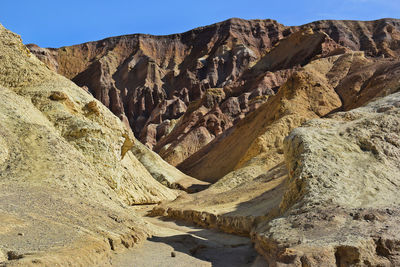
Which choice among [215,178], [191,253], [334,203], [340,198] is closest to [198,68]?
[215,178]

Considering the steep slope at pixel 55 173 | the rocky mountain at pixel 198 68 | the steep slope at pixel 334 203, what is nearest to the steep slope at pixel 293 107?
the rocky mountain at pixel 198 68

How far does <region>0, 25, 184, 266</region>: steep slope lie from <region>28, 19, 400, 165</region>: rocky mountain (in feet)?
86.7

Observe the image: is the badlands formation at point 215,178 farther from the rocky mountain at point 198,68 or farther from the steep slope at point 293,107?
the rocky mountain at point 198,68

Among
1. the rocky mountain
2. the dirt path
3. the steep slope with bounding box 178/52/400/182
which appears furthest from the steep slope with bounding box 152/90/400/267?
the rocky mountain

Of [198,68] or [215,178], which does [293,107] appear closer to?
[215,178]

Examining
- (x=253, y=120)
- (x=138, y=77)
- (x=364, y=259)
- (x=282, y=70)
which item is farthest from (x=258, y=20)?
(x=364, y=259)

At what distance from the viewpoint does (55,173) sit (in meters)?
11.7

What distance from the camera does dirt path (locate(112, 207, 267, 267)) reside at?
9.17 metres

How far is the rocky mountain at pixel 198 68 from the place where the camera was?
5819cm

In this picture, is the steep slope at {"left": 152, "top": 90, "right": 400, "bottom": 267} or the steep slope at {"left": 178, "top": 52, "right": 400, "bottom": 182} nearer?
the steep slope at {"left": 152, "top": 90, "right": 400, "bottom": 267}

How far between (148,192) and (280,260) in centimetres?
1723

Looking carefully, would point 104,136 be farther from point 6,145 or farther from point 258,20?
point 258,20

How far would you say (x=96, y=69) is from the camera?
85.4 meters

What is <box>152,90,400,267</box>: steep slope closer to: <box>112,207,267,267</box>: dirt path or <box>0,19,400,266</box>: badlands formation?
<box>0,19,400,266</box>: badlands formation
